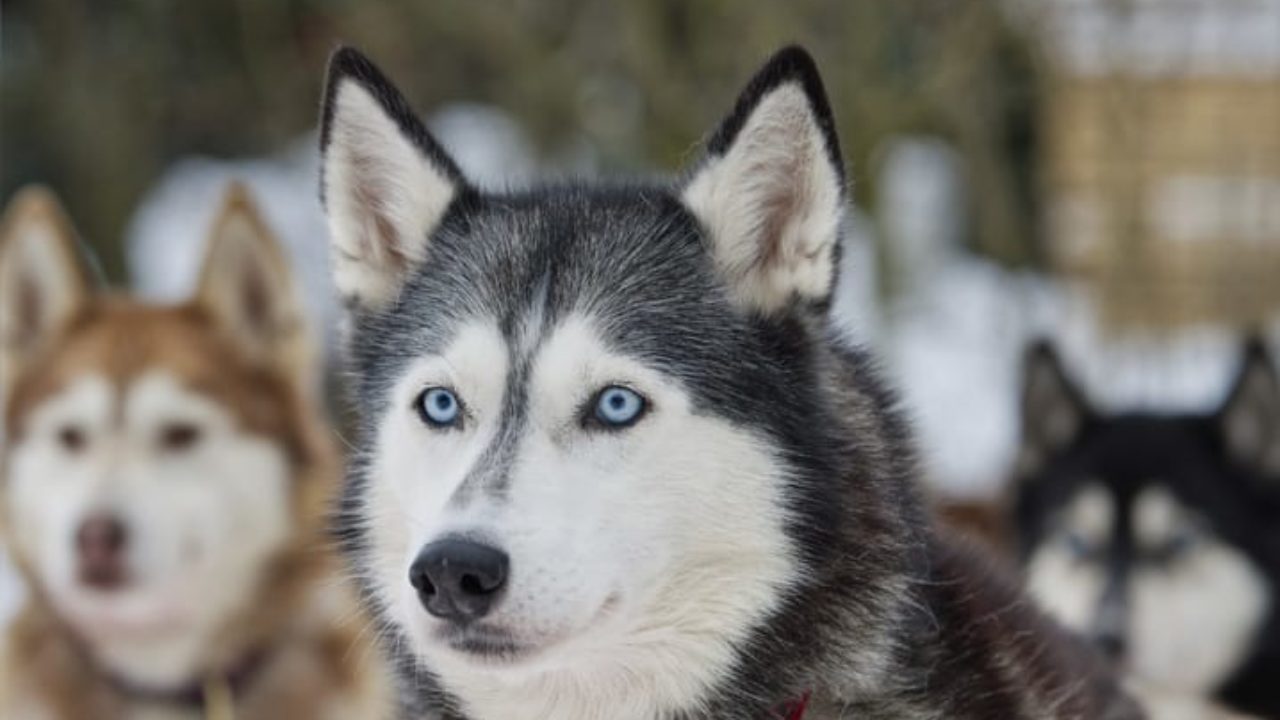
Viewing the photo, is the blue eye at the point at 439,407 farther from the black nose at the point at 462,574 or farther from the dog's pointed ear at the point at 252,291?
the dog's pointed ear at the point at 252,291

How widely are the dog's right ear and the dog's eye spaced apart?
528 mm

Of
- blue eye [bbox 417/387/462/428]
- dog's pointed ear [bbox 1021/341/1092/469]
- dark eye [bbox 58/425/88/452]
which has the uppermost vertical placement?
blue eye [bbox 417/387/462/428]

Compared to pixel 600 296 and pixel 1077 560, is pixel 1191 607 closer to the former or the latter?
pixel 1077 560

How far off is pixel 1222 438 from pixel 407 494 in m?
3.13

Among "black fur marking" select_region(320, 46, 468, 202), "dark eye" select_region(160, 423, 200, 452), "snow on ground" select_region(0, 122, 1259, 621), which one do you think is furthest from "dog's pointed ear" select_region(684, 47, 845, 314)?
"snow on ground" select_region(0, 122, 1259, 621)

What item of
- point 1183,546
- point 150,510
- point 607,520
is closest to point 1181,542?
point 1183,546

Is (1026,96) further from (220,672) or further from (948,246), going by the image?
(220,672)

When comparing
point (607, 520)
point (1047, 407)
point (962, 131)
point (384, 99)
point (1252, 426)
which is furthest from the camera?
point (962, 131)

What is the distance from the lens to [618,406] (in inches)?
115

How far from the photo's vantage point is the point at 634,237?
3.13 meters

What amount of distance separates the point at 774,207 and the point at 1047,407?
2869mm

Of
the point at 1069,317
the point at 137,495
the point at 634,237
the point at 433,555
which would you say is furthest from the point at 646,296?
the point at 1069,317

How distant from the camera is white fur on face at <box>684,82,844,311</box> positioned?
121 inches

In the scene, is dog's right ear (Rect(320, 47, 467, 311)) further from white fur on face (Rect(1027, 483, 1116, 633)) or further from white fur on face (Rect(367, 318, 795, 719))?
white fur on face (Rect(1027, 483, 1116, 633))
